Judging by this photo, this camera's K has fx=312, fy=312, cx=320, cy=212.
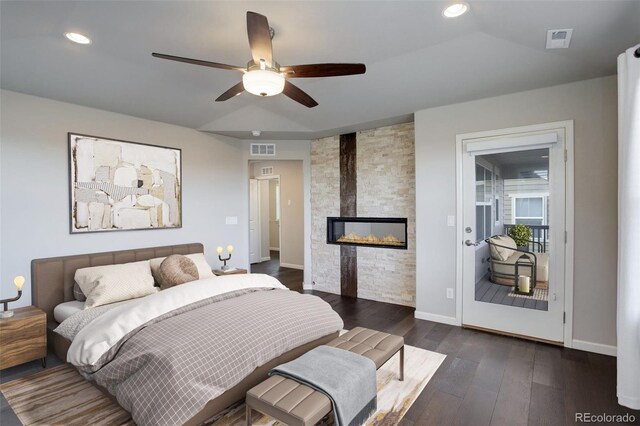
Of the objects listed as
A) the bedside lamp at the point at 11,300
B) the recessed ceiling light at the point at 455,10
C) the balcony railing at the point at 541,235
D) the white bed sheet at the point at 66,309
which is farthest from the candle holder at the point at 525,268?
the bedside lamp at the point at 11,300

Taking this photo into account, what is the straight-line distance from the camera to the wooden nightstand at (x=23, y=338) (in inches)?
99.5

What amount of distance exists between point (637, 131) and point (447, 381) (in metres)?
2.12

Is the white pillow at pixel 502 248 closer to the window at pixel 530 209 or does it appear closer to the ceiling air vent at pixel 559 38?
the window at pixel 530 209

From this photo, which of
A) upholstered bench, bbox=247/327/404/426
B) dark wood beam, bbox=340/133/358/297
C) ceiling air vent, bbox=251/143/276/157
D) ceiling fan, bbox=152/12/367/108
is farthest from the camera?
ceiling air vent, bbox=251/143/276/157

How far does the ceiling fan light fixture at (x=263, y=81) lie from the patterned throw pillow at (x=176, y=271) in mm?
2190

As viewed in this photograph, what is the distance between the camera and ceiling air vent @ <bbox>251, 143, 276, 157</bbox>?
203 inches

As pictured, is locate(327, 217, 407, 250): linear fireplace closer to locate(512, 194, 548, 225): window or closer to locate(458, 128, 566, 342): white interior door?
locate(458, 128, 566, 342): white interior door

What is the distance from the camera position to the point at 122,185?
12.1 ft

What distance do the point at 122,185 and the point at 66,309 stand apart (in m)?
1.45

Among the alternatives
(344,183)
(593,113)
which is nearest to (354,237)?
(344,183)

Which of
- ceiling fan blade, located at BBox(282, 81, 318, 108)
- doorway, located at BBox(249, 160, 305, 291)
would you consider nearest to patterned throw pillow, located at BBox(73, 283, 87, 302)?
ceiling fan blade, located at BBox(282, 81, 318, 108)

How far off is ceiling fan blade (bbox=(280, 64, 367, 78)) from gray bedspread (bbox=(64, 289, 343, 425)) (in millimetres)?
1734

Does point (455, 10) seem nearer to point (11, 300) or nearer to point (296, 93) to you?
point (296, 93)

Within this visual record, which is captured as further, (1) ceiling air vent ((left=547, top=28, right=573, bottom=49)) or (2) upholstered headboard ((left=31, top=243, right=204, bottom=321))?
(2) upholstered headboard ((left=31, top=243, right=204, bottom=321))
